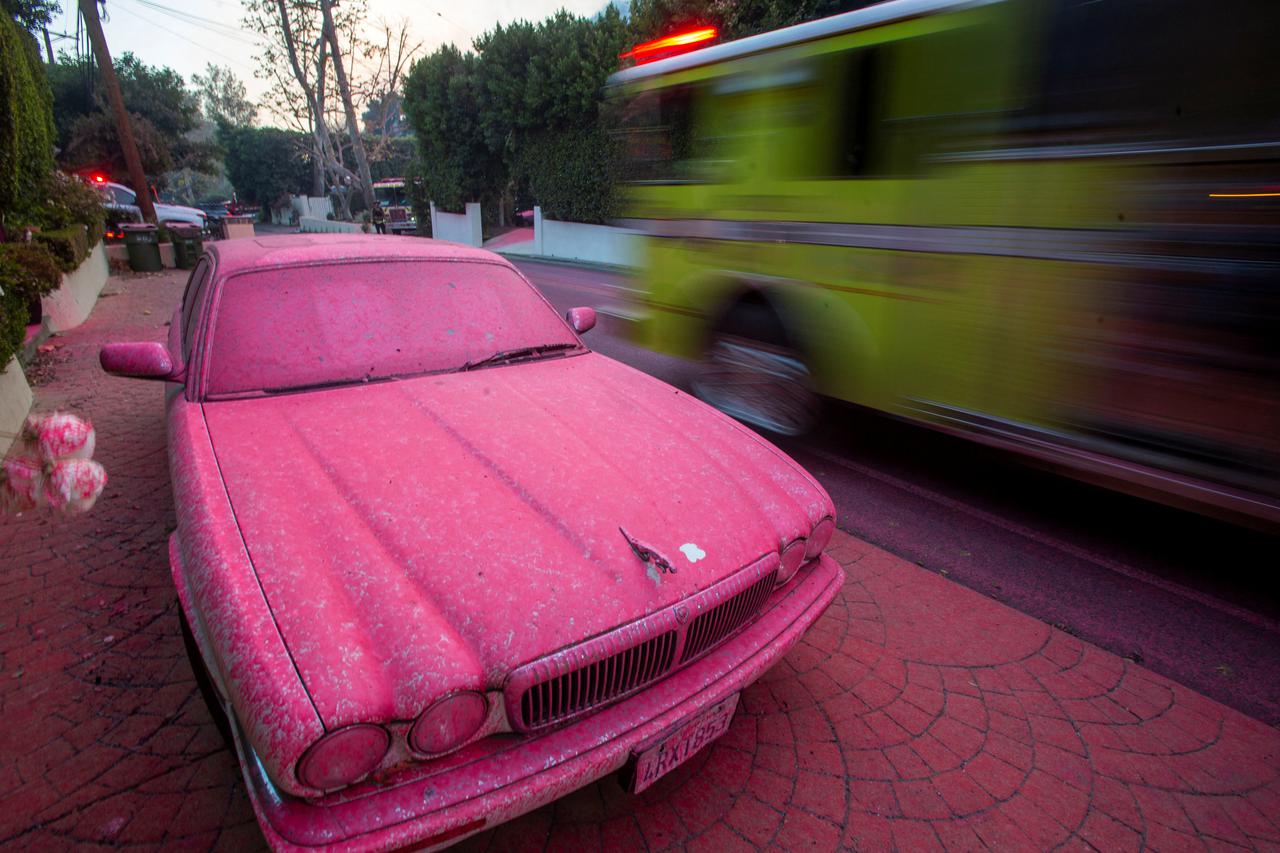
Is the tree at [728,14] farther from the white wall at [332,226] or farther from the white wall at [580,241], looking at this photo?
the white wall at [332,226]

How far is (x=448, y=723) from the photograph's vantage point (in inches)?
57.9

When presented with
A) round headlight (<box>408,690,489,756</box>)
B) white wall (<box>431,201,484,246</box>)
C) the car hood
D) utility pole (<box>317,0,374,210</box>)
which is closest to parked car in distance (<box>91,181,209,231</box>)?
utility pole (<box>317,0,374,210</box>)

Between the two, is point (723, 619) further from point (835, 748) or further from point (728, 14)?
point (728, 14)

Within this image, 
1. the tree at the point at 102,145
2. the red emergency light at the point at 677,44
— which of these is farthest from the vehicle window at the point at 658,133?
the tree at the point at 102,145

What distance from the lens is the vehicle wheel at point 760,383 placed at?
15.7ft

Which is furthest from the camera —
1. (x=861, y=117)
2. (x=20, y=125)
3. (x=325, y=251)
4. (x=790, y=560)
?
(x=20, y=125)

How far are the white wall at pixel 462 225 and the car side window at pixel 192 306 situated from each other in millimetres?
21647

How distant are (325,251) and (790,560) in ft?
8.29

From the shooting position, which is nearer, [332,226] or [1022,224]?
[1022,224]

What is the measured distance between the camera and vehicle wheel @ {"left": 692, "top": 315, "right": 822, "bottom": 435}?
4.79 meters

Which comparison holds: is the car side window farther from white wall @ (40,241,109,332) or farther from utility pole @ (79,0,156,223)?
utility pole @ (79,0,156,223)

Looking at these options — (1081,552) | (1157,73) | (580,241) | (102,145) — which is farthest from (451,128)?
(1081,552)

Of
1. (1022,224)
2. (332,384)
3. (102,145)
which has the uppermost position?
(102,145)

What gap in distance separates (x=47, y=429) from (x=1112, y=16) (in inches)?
169
